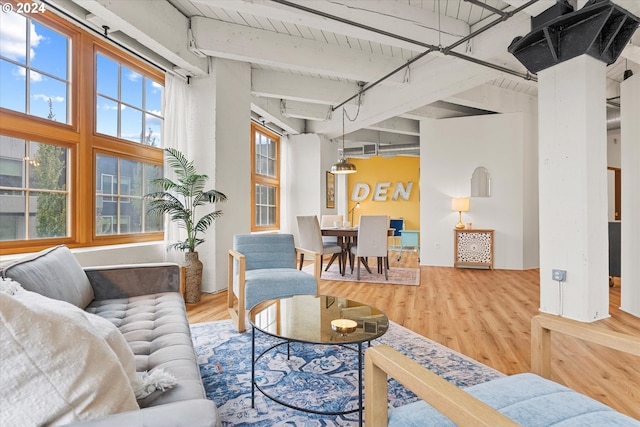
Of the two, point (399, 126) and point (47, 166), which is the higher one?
point (399, 126)

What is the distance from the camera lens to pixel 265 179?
6719 mm

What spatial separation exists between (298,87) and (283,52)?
1.25 meters

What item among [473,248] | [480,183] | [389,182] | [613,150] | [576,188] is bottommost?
[473,248]

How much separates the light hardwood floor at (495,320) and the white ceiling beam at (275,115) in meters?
2.99

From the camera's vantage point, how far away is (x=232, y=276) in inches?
128

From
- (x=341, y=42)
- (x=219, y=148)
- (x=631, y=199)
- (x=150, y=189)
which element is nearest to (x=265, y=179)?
(x=219, y=148)

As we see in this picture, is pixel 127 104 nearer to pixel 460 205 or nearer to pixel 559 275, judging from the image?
pixel 559 275

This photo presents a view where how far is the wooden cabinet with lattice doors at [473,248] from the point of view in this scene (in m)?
A: 6.19

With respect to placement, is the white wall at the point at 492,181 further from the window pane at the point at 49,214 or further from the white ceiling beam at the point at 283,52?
the window pane at the point at 49,214

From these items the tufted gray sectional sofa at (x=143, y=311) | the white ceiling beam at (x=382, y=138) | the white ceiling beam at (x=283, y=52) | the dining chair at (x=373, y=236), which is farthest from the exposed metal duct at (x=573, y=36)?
the white ceiling beam at (x=382, y=138)

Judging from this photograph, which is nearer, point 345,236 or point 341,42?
point 341,42

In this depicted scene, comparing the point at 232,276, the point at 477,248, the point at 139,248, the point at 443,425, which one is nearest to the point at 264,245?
the point at 232,276

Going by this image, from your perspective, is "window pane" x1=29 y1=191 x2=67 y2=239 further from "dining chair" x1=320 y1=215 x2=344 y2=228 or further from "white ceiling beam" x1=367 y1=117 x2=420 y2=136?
"white ceiling beam" x1=367 y1=117 x2=420 y2=136

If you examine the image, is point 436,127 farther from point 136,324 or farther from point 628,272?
point 136,324
